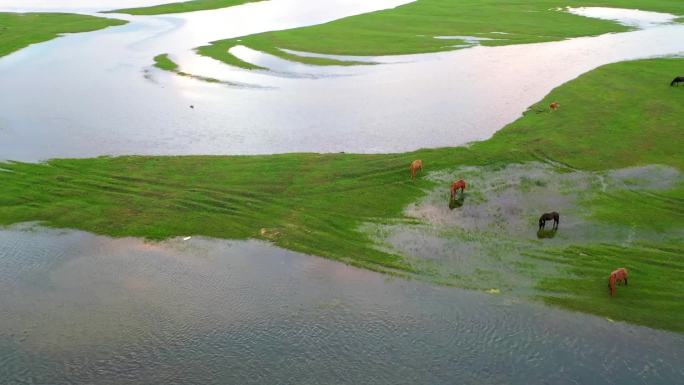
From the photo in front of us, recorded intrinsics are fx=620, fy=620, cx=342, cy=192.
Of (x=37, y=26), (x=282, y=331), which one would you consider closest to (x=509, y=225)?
(x=282, y=331)

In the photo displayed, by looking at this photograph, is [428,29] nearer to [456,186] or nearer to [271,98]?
[271,98]

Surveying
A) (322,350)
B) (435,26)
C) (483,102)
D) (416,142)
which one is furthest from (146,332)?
(435,26)

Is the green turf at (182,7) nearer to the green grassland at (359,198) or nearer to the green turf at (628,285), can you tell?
the green grassland at (359,198)

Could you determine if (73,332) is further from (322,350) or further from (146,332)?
(322,350)

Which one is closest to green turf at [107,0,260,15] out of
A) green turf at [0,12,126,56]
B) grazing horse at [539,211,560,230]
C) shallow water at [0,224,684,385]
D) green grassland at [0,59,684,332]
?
green turf at [0,12,126,56]

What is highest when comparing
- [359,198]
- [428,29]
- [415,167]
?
[428,29]

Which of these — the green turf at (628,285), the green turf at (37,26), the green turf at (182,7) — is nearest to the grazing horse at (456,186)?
the green turf at (628,285)
